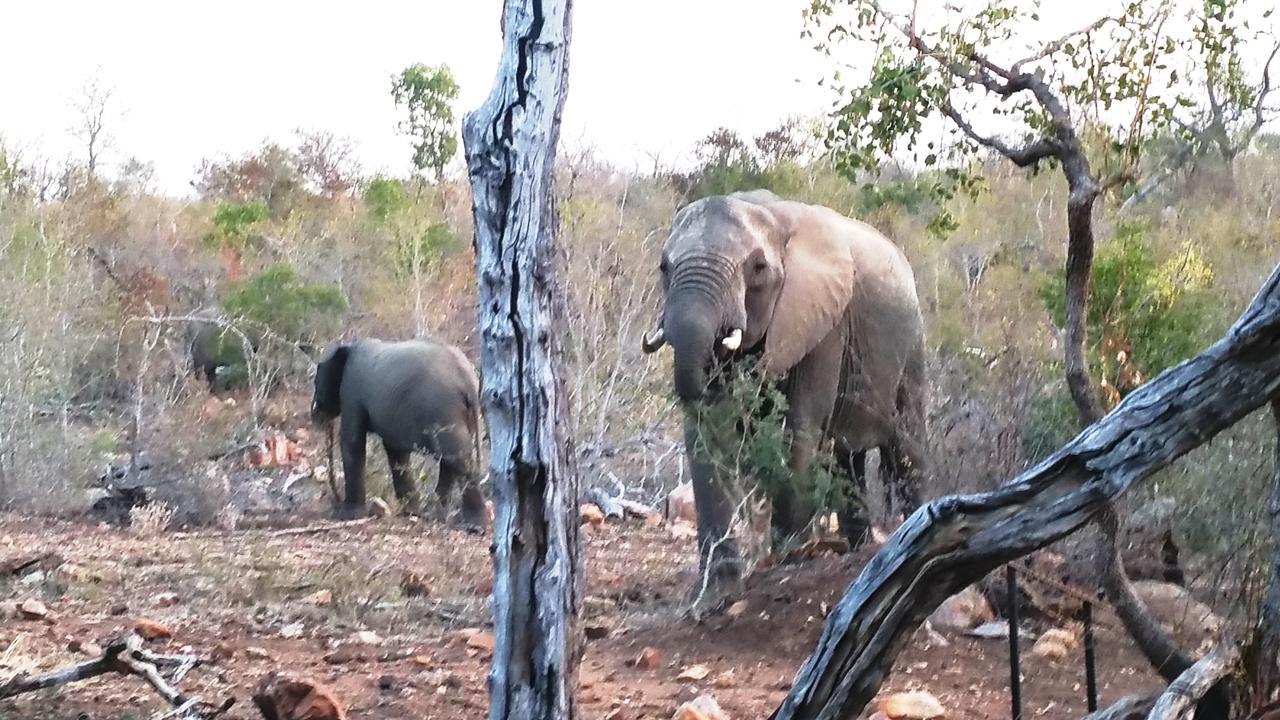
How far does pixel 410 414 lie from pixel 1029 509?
420 inches

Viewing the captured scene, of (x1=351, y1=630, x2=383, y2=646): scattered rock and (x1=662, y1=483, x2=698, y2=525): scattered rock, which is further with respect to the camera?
(x1=662, y1=483, x2=698, y2=525): scattered rock

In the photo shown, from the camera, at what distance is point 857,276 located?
8.87m

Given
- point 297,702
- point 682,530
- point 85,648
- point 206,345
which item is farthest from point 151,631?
point 206,345

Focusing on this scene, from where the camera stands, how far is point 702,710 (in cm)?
482

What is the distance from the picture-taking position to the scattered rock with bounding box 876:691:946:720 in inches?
193

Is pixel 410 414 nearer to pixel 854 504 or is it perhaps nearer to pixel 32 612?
pixel 854 504

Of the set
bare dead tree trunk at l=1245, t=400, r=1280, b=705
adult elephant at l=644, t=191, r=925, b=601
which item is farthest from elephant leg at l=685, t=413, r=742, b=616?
bare dead tree trunk at l=1245, t=400, r=1280, b=705

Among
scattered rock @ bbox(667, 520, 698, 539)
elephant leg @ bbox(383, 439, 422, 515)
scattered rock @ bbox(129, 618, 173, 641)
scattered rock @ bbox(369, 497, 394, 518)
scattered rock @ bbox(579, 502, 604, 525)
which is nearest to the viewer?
scattered rock @ bbox(129, 618, 173, 641)

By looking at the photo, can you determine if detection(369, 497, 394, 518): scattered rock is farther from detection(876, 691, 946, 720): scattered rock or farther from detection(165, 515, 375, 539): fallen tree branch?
detection(876, 691, 946, 720): scattered rock

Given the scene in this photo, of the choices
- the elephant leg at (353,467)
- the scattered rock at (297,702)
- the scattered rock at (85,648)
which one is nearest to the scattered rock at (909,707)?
the scattered rock at (297,702)

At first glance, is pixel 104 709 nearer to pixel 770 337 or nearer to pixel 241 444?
pixel 770 337

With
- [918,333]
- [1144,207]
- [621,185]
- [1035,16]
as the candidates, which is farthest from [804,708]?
[1144,207]

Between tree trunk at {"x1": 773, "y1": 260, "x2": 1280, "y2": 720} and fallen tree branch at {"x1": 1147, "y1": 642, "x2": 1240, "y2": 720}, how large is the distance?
87cm

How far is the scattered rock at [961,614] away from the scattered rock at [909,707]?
120 cm
